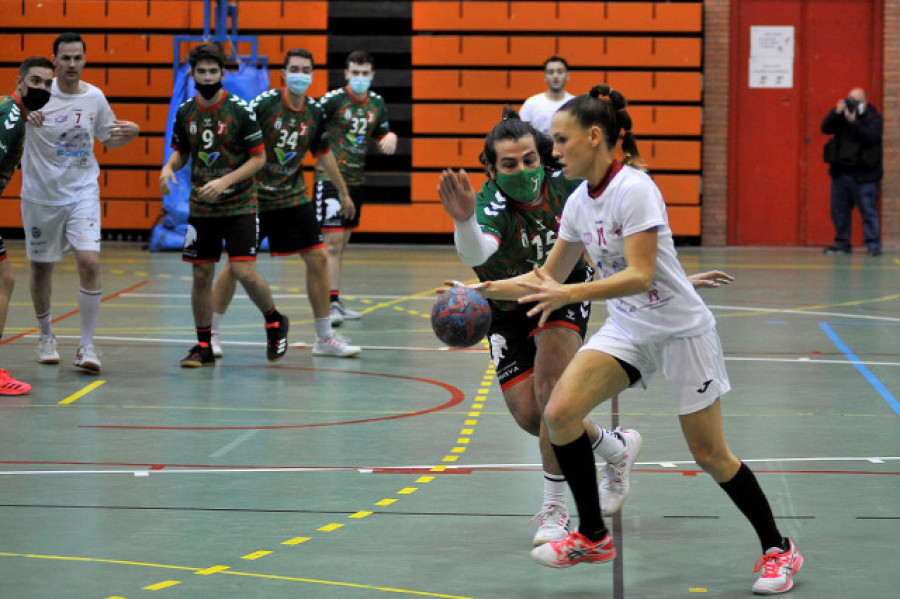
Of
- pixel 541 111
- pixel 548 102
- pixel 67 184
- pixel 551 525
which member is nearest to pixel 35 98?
pixel 67 184

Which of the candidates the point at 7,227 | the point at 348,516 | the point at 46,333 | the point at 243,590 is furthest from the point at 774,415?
the point at 7,227

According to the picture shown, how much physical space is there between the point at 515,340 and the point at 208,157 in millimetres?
3992

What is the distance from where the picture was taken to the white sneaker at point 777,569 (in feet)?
13.4

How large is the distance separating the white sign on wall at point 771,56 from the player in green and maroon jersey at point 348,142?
9.15m

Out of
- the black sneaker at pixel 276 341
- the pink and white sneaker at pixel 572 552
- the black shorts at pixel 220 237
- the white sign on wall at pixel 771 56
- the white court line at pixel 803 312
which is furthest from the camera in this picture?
the white sign on wall at pixel 771 56

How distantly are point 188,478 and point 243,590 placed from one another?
1.64 meters

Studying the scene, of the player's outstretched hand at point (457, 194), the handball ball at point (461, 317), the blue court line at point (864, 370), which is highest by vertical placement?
the player's outstretched hand at point (457, 194)

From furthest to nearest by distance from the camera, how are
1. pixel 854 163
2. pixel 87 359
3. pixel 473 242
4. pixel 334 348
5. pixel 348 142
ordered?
pixel 854 163 → pixel 348 142 → pixel 334 348 → pixel 87 359 → pixel 473 242

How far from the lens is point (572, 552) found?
4.27 metres

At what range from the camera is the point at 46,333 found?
867cm

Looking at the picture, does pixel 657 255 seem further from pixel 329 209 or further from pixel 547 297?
pixel 329 209

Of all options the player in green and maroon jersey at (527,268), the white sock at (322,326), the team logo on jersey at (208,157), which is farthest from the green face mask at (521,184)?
the white sock at (322,326)

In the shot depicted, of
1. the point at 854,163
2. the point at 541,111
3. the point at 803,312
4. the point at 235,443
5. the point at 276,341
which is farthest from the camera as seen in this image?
the point at 854,163

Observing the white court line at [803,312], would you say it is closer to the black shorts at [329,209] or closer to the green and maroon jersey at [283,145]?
the black shorts at [329,209]
